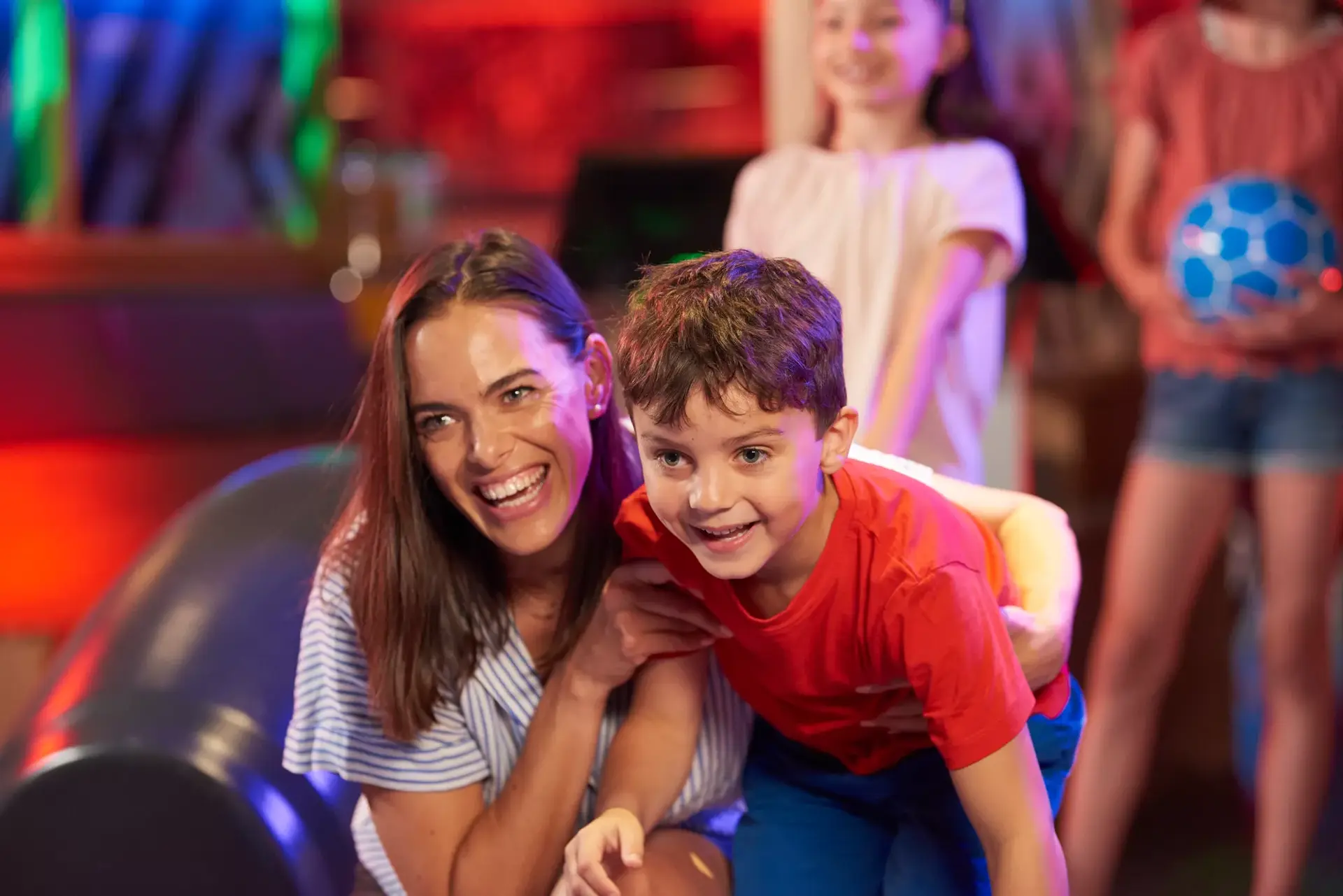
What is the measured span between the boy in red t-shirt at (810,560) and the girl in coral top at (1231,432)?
0.90m

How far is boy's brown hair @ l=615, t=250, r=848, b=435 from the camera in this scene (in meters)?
1.06

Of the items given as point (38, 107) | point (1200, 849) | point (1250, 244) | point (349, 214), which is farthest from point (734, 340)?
point (38, 107)

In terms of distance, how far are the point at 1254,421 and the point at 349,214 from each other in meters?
3.19

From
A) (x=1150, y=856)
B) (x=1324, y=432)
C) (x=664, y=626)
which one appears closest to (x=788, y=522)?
(x=664, y=626)

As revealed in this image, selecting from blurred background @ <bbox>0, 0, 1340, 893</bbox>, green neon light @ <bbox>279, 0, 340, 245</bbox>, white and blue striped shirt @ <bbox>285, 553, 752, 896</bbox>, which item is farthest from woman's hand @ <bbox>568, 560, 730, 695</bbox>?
green neon light @ <bbox>279, 0, 340, 245</bbox>

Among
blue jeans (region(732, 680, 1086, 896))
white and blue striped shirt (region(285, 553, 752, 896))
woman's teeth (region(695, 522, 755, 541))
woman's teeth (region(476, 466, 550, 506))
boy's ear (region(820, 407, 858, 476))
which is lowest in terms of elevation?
blue jeans (region(732, 680, 1086, 896))

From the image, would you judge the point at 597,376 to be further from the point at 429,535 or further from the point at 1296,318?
the point at 1296,318

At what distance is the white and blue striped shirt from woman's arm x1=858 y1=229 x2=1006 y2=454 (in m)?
0.42

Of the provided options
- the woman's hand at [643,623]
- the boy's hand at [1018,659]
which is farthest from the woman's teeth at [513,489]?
the boy's hand at [1018,659]

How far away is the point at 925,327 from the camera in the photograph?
1.67 m

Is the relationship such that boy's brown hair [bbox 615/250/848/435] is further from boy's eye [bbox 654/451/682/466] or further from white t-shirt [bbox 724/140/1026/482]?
white t-shirt [bbox 724/140/1026/482]

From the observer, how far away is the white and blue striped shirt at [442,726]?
135cm

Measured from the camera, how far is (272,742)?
60.7 inches

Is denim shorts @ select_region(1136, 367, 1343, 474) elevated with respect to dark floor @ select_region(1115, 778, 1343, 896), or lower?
elevated
